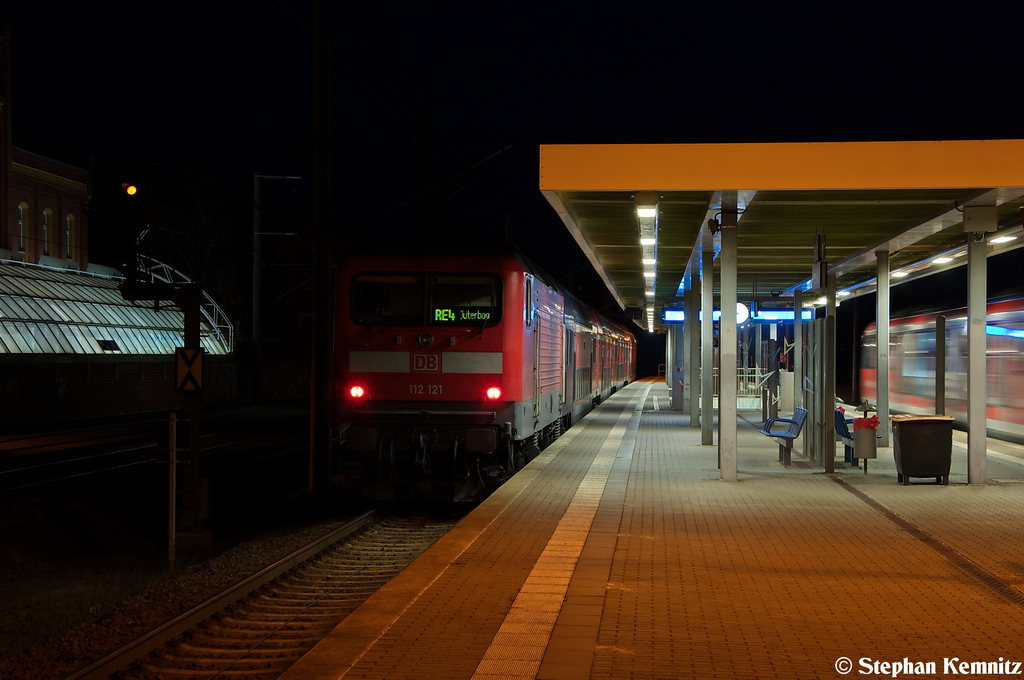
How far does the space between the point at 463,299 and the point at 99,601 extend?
219 inches

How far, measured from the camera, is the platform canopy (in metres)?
9.87

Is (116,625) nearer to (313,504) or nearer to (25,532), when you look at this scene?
(25,532)

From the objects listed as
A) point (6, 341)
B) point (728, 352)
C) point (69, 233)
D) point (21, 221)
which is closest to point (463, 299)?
point (728, 352)

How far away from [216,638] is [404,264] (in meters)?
6.20

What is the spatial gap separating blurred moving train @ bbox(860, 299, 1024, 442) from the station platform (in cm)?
639

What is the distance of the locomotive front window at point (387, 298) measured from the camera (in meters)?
11.7

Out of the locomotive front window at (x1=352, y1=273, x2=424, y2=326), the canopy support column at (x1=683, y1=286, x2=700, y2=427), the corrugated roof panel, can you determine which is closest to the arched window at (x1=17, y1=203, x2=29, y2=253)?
the corrugated roof panel

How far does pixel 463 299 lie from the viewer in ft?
38.3

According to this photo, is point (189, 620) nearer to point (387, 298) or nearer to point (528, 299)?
point (387, 298)

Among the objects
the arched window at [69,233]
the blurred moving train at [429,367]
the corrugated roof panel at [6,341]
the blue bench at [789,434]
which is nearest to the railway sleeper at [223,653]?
the blurred moving train at [429,367]

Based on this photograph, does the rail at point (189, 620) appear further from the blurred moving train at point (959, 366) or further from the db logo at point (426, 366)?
the blurred moving train at point (959, 366)

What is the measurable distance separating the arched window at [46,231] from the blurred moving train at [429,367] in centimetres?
2946

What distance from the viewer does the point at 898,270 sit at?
18297 mm

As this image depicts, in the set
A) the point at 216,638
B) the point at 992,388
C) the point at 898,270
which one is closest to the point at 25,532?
the point at 216,638
